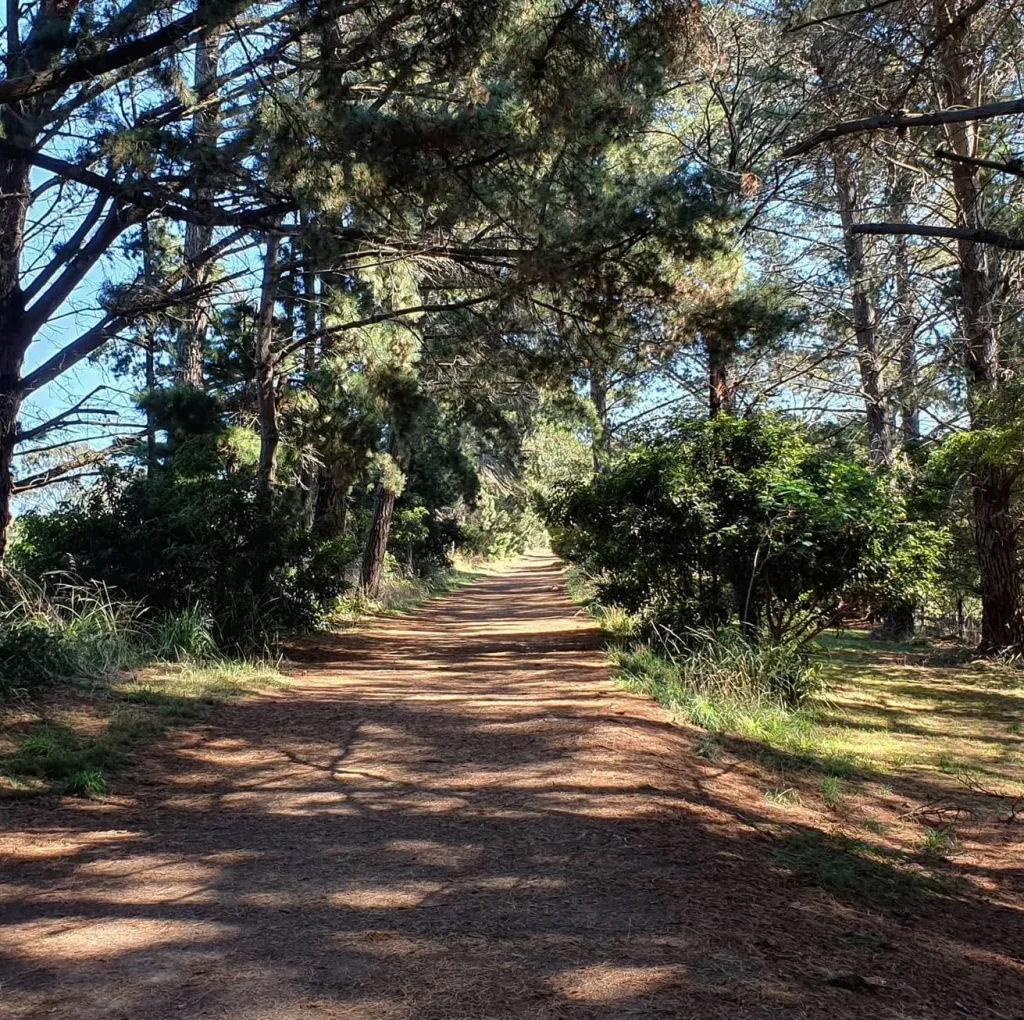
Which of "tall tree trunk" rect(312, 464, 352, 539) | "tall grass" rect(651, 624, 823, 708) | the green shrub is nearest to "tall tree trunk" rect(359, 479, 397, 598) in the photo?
"tall tree trunk" rect(312, 464, 352, 539)

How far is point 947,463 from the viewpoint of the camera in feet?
37.9

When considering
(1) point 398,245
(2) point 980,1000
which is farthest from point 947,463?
(2) point 980,1000

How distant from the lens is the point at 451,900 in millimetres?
3762

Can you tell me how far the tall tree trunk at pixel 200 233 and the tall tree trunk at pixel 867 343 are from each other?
32.9 feet

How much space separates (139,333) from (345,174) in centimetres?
536

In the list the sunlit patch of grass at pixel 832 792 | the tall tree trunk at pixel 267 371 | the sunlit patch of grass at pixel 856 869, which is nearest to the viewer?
the sunlit patch of grass at pixel 856 869

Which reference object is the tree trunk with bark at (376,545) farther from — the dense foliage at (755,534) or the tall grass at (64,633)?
the dense foliage at (755,534)

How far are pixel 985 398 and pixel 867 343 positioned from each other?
6.25 m

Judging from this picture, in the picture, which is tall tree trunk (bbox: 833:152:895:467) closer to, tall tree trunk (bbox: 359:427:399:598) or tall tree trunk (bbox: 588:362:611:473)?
tall tree trunk (bbox: 588:362:611:473)

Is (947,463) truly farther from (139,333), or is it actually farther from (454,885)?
(139,333)

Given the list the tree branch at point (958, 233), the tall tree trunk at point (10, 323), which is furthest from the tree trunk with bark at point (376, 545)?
the tree branch at point (958, 233)

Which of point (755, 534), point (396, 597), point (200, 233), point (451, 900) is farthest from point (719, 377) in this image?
point (396, 597)

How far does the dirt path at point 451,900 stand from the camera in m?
2.90

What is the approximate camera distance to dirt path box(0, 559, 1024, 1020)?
9.51 feet
